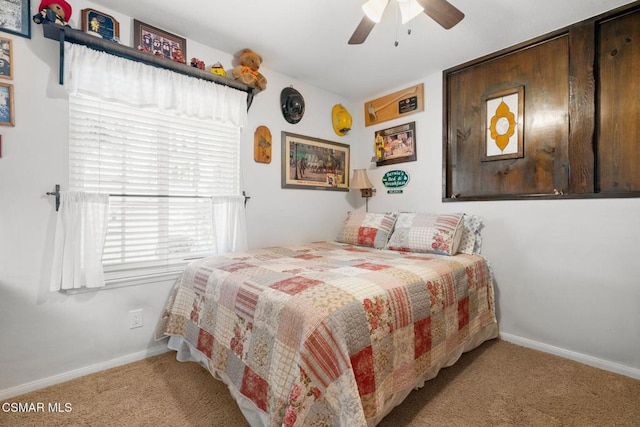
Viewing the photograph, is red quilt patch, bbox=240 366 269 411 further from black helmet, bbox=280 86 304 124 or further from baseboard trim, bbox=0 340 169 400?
black helmet, bbox=280 86 304 124

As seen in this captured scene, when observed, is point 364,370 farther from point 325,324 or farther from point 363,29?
point 363,29

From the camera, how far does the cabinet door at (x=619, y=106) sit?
1.81 m

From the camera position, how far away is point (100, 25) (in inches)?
72.0

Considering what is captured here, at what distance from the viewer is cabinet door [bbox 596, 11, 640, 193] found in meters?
1.81

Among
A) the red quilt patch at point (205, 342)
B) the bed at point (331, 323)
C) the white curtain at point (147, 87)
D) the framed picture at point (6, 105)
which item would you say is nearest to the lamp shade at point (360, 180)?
the bed at point (331, 323)

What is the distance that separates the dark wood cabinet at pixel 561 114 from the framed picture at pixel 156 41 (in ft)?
7.65

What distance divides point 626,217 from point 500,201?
0.72 metres

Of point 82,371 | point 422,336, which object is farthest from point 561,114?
point 82,371

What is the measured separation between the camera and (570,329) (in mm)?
2029

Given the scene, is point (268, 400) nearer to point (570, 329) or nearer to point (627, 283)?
point (570, 329)

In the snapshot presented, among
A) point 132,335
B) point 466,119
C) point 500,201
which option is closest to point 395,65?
point 466,119

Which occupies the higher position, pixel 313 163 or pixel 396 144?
pixel 396 144

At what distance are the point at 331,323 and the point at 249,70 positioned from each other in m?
2.15

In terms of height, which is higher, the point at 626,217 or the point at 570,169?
the point at 570,169
